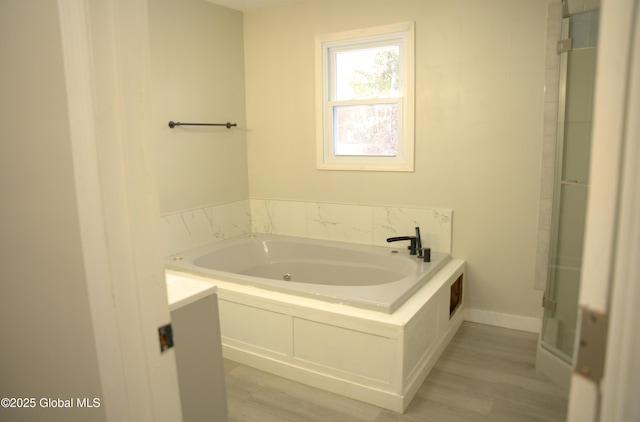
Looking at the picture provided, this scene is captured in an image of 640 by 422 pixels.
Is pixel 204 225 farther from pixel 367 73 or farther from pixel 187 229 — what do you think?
pixel 367 73

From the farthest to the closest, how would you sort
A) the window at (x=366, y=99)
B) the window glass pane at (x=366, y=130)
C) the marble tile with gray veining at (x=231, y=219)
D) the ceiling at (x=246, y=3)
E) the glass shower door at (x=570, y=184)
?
1. the marble tile with gray veining at (x=231, y=219)
2. the ceiling at (x=246, y=3)
3. the window glass pane at (x=366, y=130)
4. the window at (x=366, y=99)
5. the glass shower door at (x=570, y=184)

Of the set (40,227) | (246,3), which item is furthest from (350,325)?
(246,3)

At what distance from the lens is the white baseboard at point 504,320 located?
3.24 metres

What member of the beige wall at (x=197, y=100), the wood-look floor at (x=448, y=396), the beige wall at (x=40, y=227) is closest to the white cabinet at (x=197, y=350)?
the beige wall at (x=40, y=227)

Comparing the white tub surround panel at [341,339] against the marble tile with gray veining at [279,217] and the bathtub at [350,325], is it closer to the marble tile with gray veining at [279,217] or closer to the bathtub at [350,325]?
the bathtub at [350,325]

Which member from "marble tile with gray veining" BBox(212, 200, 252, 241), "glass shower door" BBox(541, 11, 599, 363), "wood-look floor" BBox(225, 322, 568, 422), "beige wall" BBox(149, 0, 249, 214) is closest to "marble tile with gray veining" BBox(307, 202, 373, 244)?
"marble tile with gray veining" BBox(212, 200, 252, 241)

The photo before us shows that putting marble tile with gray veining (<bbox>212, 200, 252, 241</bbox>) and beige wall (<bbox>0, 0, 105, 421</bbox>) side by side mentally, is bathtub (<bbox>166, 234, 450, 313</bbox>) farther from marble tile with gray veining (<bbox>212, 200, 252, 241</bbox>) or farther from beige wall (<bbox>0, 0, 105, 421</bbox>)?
beige wall (<bbox>0, 0, 105, 421</bbox>)

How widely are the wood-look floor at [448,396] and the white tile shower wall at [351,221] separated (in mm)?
956

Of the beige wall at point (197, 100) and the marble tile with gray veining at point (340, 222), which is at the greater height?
the beige wall at point (197, 100)

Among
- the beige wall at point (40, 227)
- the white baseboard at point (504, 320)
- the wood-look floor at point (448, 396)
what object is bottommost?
the wood-look floor at point (448, 396)

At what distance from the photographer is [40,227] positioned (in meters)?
1.14

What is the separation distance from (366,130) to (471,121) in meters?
0.85

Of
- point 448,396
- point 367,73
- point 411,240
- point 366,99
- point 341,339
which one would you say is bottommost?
point 448,396

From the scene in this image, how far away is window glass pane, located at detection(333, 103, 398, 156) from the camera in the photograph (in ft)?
11.8
